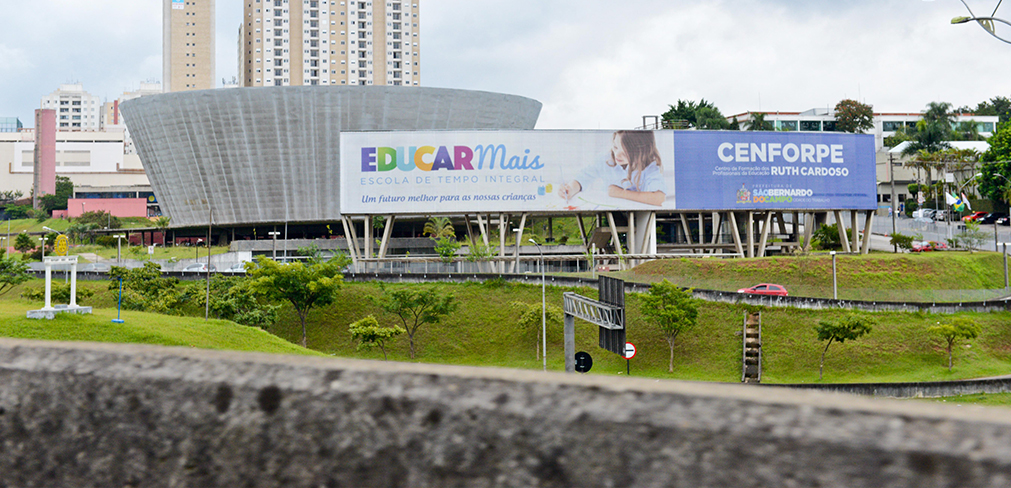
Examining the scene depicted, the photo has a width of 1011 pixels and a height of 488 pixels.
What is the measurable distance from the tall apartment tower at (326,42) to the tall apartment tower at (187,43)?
729 cm

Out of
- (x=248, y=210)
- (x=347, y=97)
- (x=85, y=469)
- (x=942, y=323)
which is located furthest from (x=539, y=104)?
(x=85, y=469)

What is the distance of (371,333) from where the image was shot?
37.2m

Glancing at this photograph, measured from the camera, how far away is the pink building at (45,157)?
424 feet

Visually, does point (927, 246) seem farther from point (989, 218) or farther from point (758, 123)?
point (758, 123)

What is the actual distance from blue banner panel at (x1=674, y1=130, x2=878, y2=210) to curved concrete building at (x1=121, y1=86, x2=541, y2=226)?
107ft

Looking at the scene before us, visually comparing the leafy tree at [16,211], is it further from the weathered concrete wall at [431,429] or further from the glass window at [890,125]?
the weathered concrete wall at [431,429]

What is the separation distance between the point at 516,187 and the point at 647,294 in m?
14.8

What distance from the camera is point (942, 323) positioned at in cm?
3500

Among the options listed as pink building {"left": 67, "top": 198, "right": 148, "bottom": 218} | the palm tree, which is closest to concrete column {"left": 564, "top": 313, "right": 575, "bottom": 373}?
the palm tree

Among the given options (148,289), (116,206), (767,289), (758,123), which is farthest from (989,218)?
(116,206)

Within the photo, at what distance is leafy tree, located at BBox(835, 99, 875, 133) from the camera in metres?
101

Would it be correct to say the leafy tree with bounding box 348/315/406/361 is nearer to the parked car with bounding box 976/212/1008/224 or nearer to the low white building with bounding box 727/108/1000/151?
the parked car with bounding box 976/212/1008/224

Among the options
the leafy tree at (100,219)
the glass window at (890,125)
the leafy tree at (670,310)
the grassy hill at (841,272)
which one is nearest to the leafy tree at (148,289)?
the grassy hill at (841,272)

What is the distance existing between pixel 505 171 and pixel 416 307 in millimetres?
13504
